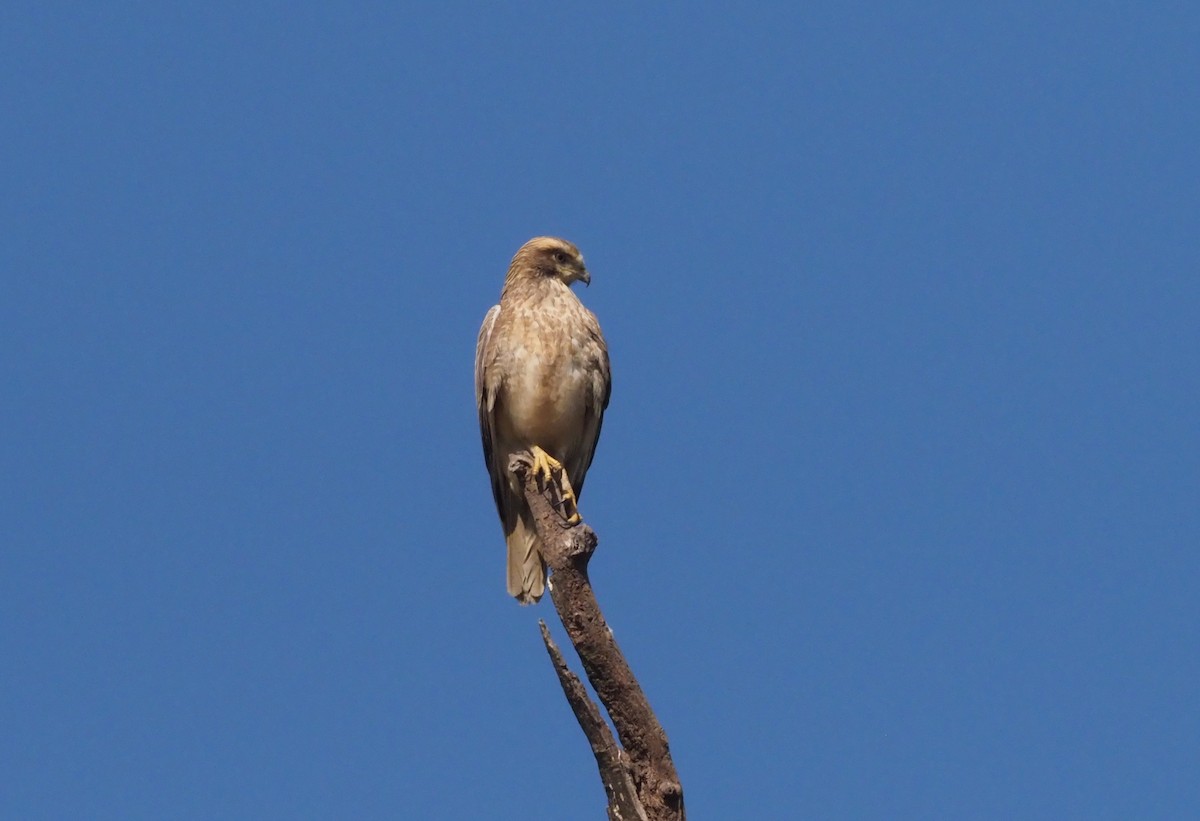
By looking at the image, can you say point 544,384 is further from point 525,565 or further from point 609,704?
point 609,704

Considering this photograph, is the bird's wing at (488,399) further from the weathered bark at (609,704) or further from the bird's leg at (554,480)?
the weathered bark at (609,704)

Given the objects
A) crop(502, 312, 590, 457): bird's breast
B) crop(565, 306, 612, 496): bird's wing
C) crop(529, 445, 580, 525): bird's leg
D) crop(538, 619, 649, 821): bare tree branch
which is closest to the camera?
crop(538, 619, 649, 821): bare tree branch

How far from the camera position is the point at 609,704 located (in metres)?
6.59

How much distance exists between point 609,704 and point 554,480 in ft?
4.89

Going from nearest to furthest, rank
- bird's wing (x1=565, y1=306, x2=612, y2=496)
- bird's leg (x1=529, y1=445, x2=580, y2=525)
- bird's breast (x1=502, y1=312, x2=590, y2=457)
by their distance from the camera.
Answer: bird's leg (x1=529, y1=445, x2=580, y2=525) → bird's breast (x1=502, y1=312, x2=590, y2=457) → bird's wing (x1=565, y1=306, x2=612, y2=496)

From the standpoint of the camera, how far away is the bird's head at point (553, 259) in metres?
8.15

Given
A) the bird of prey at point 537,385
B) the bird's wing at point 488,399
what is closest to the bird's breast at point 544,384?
the bird of prey at point 537,385

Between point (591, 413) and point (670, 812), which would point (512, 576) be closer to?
point (591, 413)

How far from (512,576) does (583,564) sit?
53.5 inches

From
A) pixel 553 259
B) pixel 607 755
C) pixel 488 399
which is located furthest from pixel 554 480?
pixel 607 755

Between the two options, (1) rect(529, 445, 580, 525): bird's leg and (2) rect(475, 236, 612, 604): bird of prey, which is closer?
(1) rect(529, 445, 580, 525): bird's leg

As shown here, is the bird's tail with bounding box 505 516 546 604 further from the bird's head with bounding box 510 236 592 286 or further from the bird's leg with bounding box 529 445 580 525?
the bird's head with bounding box 510 236 592 286

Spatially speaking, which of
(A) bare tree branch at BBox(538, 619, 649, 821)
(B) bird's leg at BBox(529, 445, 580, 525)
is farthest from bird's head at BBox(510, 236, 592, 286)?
(A) bare tree branch at BBox(538, 619, 649, 821)

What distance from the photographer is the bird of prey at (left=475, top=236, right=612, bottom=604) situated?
25.5 feet
